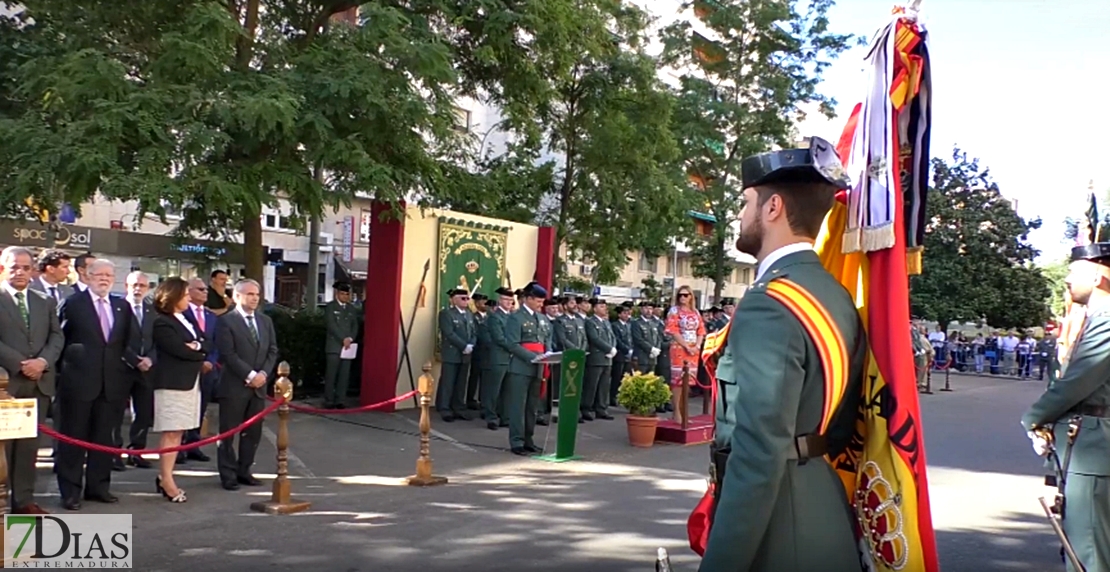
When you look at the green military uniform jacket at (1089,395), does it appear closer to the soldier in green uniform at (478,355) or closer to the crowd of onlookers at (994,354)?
the soldier in green uniform at (478,355)

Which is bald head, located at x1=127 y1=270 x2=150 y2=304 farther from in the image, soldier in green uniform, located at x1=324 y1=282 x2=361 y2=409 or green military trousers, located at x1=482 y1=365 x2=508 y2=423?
green military trousers, located at x1=482 y1=365 x2=508 y2=423

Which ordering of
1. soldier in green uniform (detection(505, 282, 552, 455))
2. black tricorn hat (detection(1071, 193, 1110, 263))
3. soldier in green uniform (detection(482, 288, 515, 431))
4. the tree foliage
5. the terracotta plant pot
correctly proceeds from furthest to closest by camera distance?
the tree foliage < soldier in green uniform (detection(482, 288, 515, 431)) < the terracotta plant pot < soldier in green uniform (detection(505, 282, 552, 455)) < black tricorn hat (detection(1071, 193, 1110, 263))

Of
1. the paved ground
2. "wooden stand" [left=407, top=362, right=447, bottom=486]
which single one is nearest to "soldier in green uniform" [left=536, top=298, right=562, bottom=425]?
the paved ground

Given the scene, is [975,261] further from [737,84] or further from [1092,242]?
[1092,242]

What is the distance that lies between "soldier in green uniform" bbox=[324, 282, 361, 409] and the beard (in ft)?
40.1

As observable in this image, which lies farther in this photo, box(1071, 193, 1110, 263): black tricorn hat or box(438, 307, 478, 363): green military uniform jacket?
box(438, 307, 478, 363): green military uniform jacket

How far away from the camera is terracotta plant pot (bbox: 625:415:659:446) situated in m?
12.5

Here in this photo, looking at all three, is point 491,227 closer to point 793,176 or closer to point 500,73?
point 500,73

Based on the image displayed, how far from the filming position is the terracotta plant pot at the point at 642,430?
12469 millimetres

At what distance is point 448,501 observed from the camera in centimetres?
863

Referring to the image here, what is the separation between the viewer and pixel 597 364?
1573 cm

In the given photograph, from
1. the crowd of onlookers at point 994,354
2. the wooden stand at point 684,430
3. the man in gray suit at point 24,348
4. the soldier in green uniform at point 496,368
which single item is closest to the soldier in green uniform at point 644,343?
the soldier in green uniform at point 496,368

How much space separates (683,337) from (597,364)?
1844 mm

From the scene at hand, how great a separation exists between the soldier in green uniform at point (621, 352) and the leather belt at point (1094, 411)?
1167cm
